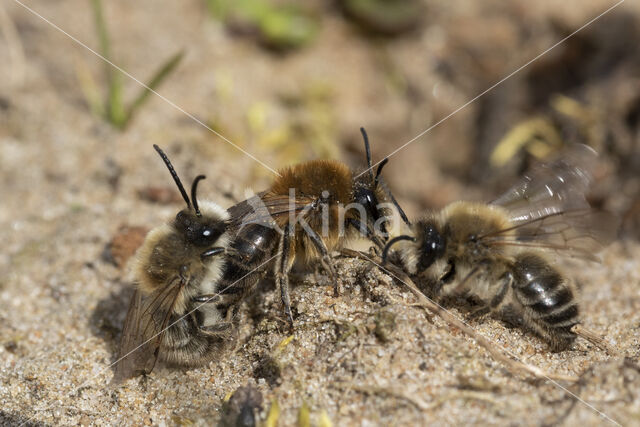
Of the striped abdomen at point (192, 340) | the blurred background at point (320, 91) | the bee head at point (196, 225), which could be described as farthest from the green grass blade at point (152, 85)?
the striped abdomen at point (192, 340)

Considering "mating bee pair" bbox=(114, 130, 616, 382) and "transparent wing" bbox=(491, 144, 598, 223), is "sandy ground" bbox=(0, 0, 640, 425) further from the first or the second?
"transparent wing" bbox=(491, 144, 598, 223)

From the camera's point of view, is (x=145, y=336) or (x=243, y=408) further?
(x=145, y=336)

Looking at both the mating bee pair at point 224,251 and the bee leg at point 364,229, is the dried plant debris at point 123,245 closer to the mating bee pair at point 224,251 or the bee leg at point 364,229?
the mating bee pair at point 224,251

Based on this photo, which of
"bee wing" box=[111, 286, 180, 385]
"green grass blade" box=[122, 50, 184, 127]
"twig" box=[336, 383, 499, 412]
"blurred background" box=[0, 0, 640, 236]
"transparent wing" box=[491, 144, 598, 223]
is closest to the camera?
"twig" box=[336, 383, 499, 412]

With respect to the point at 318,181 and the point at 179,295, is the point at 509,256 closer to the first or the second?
the point at 318,181

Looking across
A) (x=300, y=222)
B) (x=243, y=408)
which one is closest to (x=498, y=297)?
(x=300, y=222)

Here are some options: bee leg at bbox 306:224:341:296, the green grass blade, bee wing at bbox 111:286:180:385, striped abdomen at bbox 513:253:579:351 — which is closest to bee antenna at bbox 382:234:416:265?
bee leg at bbox 306:224:341:296
